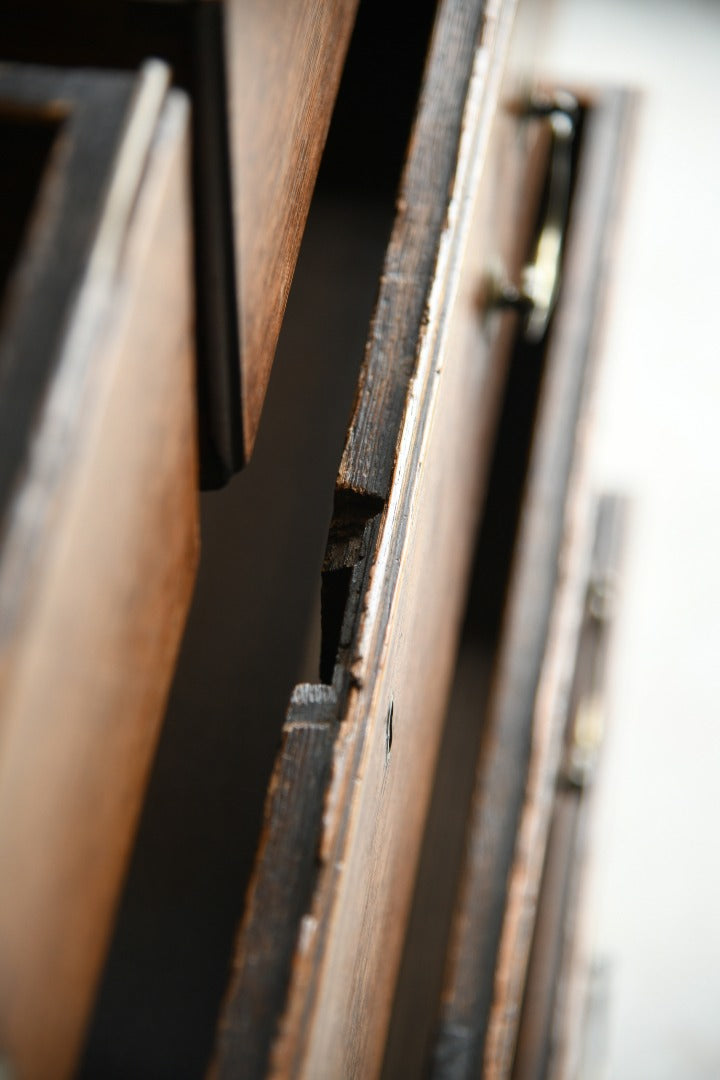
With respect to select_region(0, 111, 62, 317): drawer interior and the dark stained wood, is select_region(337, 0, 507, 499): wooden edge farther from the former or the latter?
the dark stained wood

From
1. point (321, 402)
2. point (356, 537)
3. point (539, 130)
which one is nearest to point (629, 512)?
point (539, 130)

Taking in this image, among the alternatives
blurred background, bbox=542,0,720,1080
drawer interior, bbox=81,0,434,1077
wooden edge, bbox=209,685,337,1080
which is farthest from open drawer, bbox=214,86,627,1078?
blurred background, bbox=542,0,720,1080

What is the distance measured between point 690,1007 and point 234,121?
1.80m

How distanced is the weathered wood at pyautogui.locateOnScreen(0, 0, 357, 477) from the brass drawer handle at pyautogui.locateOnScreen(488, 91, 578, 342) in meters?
0.32

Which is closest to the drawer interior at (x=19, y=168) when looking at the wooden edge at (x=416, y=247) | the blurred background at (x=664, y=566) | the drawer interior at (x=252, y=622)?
the wooden edge at (x=416, y=247)

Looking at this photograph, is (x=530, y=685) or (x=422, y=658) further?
(x=530, y=685)

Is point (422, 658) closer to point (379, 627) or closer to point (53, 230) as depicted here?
point (379, 627)

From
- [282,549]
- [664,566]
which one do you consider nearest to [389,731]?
[282,549]

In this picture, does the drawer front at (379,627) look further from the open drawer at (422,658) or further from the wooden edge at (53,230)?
the wooden edge at (53,230)

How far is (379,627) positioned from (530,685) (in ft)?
1.57

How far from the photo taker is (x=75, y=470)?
188 millimetres

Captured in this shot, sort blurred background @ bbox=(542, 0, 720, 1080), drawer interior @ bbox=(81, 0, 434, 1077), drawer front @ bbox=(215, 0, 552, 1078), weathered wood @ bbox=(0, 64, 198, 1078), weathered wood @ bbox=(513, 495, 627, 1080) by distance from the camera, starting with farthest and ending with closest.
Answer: blurred background @ bbox=(542, 0, 720, 1080) < weathered wood @ bbox=(513, 495, 627, 1080) < drawer interior @ bbox=(81, 0, 434, 1077) < drawer front @ bbox=(215, 0, 552, 1078) < weathered wood @ bbox=(0, 64, 198, 1078)

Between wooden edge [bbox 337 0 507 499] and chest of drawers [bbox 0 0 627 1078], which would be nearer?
chest of drawers [bbox 0 0 627 1078]

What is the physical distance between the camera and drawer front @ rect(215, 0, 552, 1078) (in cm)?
28
